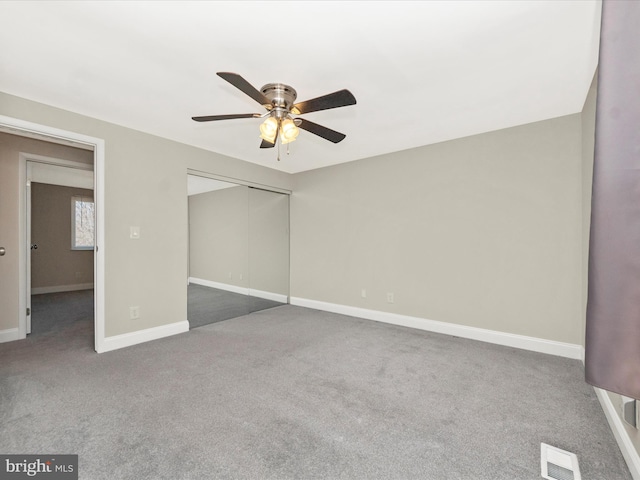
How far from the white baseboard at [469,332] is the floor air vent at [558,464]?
5.26 feet

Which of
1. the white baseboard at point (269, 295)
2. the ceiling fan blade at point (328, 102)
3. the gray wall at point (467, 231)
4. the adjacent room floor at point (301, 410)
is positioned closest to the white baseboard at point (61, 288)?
the adjacent room floor at point (301, 410)

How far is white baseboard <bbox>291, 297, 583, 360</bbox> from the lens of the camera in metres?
2.82

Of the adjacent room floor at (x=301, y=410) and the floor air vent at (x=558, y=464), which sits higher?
the floor air vent at (x=558, y=464)

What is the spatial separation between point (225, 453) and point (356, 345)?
1.81 meters

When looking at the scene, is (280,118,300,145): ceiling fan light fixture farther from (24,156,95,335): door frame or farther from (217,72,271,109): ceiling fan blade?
(24,156,95,335): door frame

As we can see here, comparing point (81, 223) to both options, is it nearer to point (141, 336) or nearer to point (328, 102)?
point (141, 336)

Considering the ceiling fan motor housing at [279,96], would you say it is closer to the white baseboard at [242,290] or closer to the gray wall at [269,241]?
the gray wall at [269,241]

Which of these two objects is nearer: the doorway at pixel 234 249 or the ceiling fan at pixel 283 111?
the ceiling fan at pixel 283 111

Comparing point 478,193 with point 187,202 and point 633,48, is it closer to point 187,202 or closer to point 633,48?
point 633,48

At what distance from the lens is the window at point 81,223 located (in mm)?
6513

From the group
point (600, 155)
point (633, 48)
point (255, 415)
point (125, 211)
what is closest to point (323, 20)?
point (633, 48)

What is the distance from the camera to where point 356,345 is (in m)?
3.12

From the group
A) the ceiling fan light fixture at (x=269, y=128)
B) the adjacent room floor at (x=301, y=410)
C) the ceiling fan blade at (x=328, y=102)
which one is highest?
the ceiling fan blade at (x=328, y=102)

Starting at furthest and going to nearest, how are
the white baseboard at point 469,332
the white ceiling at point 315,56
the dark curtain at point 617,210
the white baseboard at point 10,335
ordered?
the white baseboard at point 10,335, the white baseboard at point 469,332, the white ceiling at point 315,56, the dark curtain at point 617,210
